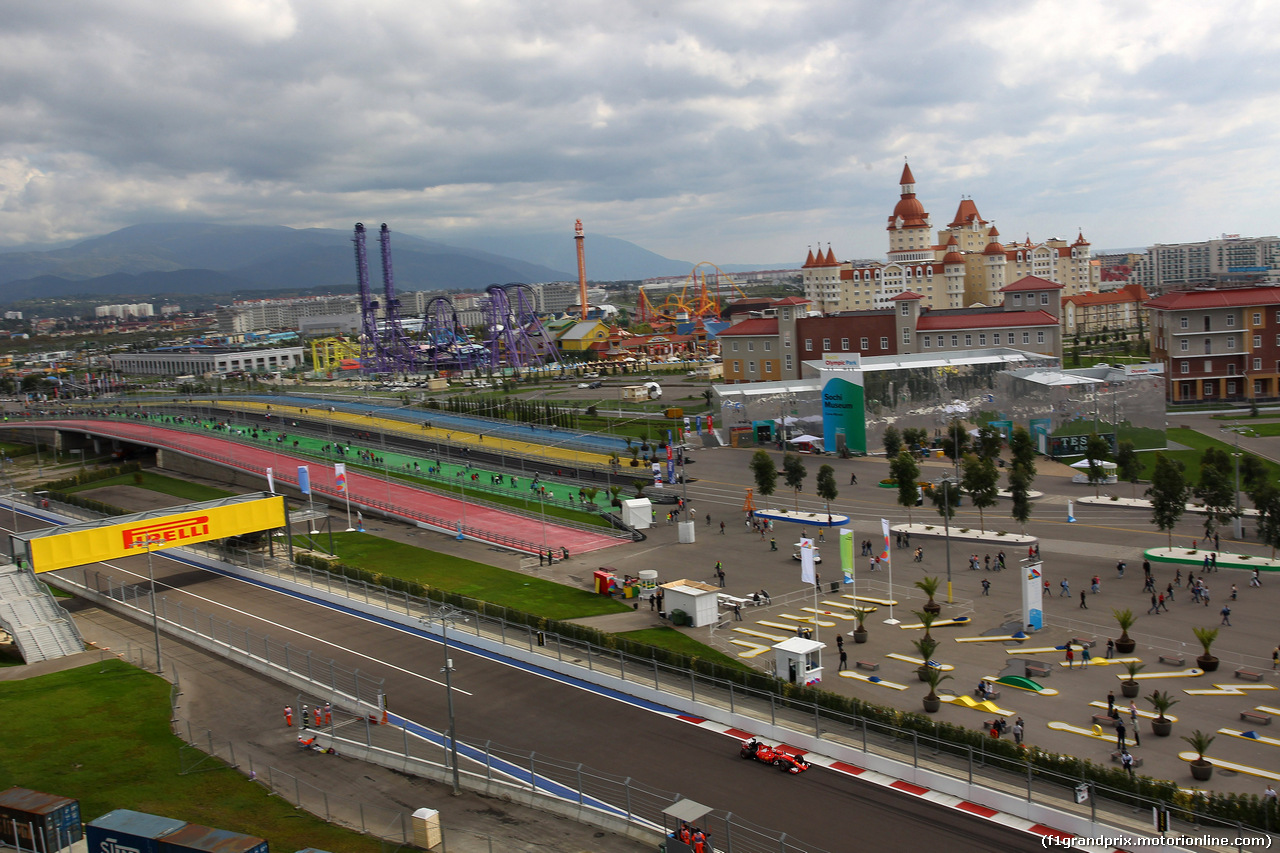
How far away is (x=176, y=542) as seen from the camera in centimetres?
4191

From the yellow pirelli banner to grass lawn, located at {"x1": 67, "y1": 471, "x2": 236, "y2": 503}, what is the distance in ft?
76.6

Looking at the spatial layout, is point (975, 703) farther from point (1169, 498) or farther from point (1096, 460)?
point (1096, 460)

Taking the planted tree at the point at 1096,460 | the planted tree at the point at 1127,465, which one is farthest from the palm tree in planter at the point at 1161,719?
the planted tree at the point at 1127,465

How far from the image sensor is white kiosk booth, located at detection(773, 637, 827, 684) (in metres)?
27.9

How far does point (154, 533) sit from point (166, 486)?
114ft

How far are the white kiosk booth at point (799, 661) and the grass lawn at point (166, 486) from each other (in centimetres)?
5099

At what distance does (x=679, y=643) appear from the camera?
108ft

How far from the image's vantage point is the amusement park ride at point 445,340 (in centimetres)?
13912

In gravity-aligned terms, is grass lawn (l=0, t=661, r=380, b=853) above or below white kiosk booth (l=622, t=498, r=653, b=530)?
below

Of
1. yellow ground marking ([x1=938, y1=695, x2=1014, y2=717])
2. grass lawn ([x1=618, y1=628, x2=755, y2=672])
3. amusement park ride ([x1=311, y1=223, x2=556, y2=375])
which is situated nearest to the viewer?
yellow ground marking ([x1=938, y1=695, x2=1014, y2=717])

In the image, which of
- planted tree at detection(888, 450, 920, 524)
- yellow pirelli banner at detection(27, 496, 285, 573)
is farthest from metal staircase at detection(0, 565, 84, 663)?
planted tree at detection(888, 450, 920, 524)

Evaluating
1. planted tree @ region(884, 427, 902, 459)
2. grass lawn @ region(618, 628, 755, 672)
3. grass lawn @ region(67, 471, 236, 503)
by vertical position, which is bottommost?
grass lawn @ region(618, 628, 755, 672)

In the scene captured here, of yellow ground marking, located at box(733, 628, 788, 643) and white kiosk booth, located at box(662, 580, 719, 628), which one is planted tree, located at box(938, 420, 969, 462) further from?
yellow ground marking, located at box(733, 628, 788, 643)

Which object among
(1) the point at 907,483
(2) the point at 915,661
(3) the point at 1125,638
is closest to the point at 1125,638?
(3) the point at 1125,638
